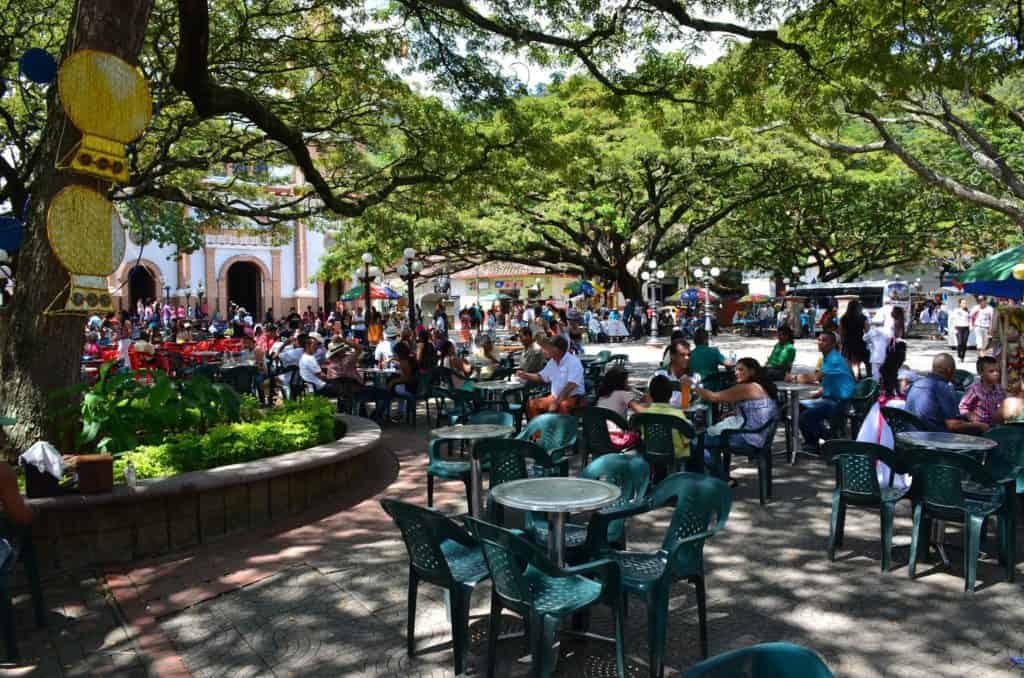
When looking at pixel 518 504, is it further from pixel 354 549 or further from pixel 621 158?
pixel 621 158

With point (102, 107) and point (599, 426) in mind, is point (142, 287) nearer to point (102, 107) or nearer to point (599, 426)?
point (102, 107)

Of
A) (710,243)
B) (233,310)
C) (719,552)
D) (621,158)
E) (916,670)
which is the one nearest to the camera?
(916,670)

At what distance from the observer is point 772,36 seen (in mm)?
8523

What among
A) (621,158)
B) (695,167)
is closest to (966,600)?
(621,158)

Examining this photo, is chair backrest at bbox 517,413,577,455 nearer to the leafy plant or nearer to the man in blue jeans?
the leafy plant

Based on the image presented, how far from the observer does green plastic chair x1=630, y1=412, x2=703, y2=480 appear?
628 cm

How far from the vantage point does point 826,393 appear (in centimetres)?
825

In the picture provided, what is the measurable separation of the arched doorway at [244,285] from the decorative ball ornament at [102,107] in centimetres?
3672

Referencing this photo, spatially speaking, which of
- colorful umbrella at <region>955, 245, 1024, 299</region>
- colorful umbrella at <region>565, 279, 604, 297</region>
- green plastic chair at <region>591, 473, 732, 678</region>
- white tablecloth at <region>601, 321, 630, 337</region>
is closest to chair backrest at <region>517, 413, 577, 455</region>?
green plastic chair at <region>591, 473, 732, 678</region>

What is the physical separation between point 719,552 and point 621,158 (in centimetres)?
1550

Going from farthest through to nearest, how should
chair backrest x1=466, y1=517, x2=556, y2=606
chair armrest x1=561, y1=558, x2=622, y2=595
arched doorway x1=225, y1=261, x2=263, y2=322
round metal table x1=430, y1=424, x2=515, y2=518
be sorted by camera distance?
arched doorway x1=225, y1=261, x2=263, y2=322
round metal table x1=430, y1=424, x2=515, y2=518
chair armrest x1=561, y1=558, x2=622, y2=595
chair backrest x1=466, y1=517, x2=556, y2=606

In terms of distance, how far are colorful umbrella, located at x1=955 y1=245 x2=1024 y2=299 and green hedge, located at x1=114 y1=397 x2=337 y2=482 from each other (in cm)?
742

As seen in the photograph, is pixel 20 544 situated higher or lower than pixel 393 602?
higher

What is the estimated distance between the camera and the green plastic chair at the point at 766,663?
2096 mm
